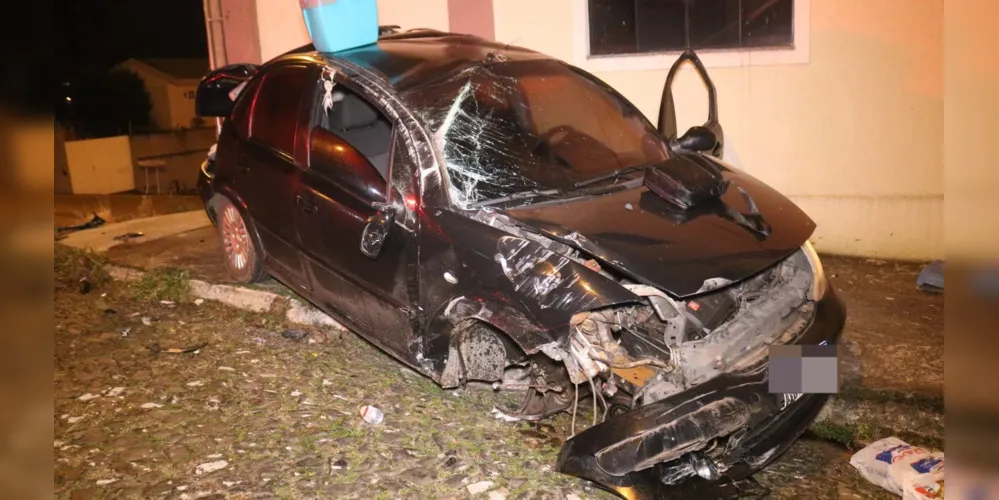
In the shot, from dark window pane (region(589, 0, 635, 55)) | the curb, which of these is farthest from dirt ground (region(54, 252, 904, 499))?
dark window pane (region(589, 0, 635, 55))

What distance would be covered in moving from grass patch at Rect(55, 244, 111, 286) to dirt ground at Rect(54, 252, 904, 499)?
47.0 inches

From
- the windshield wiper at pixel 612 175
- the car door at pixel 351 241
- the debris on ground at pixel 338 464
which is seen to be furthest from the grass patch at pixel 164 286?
the windshield wiper at pixel 612 175

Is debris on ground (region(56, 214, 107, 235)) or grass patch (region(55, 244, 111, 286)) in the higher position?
debris on ground (region(56, 214, 107, 235))

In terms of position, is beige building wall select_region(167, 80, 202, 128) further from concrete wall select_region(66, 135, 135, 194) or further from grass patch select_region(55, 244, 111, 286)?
grass patch select_region(55, 244, 111, 286)

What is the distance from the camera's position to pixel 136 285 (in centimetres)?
608

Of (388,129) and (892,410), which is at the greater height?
(388,129)

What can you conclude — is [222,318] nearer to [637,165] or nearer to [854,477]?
[637,165]

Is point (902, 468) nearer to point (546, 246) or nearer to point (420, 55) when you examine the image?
point (546, 246)

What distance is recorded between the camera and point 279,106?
4.75m

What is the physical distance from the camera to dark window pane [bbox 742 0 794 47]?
6.25 metres

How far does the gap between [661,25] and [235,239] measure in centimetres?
399
